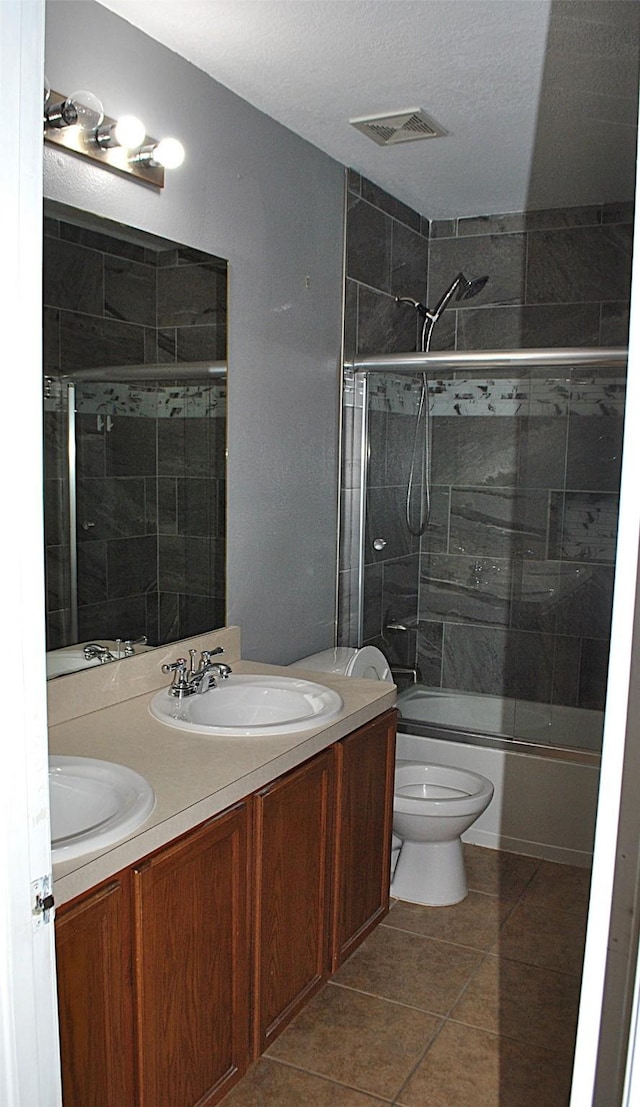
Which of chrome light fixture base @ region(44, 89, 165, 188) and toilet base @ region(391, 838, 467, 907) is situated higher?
chrome light fixture base @ region(44, 89, 165, 188)

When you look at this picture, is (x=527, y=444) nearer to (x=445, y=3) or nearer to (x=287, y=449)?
(x=287, y=449)

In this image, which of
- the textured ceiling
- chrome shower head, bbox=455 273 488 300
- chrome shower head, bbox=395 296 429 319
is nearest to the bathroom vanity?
the textured ceiling

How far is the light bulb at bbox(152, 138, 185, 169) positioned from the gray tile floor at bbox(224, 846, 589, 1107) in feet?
7.37

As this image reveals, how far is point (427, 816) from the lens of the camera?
295cm

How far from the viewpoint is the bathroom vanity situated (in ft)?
5.13

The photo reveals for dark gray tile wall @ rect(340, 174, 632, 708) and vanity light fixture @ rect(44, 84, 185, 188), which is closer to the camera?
vanity light fixture @ rect(44, 84, 185, 188)

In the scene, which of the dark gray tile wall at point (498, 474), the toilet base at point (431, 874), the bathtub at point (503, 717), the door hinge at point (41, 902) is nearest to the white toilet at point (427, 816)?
the toilet base at point (431, 874)

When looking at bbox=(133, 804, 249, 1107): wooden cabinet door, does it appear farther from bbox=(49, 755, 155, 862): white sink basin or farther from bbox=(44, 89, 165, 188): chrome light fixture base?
bbox=(44, 89, 165, 188): chrome light fixture base

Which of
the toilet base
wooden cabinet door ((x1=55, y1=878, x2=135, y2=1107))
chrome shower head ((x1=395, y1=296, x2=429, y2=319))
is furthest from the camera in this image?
chrome shower head ((x1=395, y1=296, x2=429, y2=319))

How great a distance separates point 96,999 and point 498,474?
9.76 ft

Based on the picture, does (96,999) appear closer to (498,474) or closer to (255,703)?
(255,703)

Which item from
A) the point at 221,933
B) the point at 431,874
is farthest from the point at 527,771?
the point at 221,933

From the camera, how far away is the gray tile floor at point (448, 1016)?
7.10 feet

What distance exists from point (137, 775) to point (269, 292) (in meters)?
1.73
